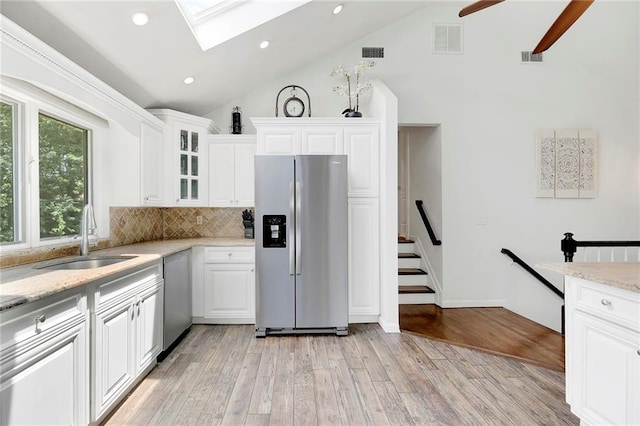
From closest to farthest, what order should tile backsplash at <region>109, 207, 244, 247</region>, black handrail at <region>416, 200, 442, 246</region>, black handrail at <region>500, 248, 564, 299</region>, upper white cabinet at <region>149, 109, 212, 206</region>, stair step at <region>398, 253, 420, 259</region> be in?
upper white cabinet at <region>149, 109, 212, 206</region> < tile backsplash at <region>109, 207, 244, 247</region> < black handrail at <region>500, 248, 564, 299</region> < black handrail at <region>416, 200, 442, 246</region> < stair step at <region>398, 253, 420, 259</region>

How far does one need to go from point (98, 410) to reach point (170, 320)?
113cm

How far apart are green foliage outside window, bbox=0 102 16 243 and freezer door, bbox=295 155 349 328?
213 cm

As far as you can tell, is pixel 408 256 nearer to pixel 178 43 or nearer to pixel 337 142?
pixel 337 142

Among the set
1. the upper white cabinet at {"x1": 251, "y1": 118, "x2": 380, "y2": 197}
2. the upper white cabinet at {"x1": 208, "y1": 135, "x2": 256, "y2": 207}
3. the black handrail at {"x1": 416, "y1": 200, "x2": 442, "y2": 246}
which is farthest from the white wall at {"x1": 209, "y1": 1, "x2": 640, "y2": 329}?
the upper white cabinet at {"x1": 208, "y1": 135, "x2": 256, "y2": 207}

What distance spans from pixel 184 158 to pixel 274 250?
1.52 metres

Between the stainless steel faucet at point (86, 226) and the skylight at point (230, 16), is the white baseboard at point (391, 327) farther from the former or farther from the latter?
the skylight at point (230, 16)

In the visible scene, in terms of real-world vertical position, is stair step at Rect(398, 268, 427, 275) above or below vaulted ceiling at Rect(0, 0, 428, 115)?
below

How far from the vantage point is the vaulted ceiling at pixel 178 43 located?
7.27 feet

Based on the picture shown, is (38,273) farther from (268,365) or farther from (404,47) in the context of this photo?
(404,47)

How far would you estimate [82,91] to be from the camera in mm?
2426

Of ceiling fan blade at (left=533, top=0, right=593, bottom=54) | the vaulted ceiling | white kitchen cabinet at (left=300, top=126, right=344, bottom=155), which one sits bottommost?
white kitchen cabinet at (left=300, top=126, right=344, bottom=155)

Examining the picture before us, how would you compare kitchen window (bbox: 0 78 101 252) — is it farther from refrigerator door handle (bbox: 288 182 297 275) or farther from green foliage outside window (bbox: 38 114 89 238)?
refrigerator door handle (bbox: 288 182 297 275)

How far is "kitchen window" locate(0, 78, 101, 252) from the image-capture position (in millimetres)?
2303

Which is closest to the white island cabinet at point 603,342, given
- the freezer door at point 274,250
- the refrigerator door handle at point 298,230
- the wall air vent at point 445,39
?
the refrigerator door handle at point 298,230
